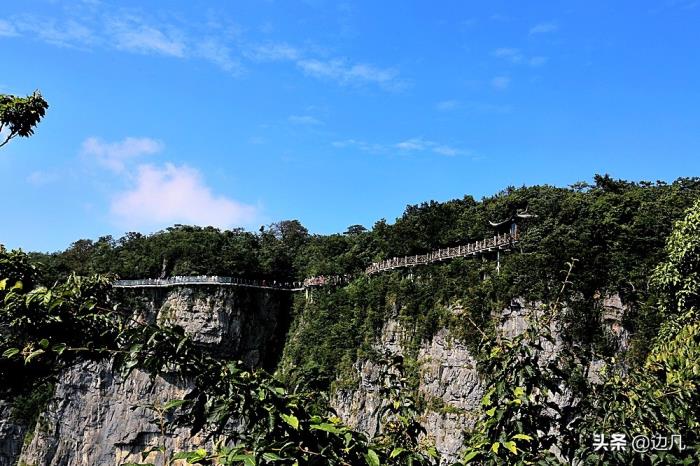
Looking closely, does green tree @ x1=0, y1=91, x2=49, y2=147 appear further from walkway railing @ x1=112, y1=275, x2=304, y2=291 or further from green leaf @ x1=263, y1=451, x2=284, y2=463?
walkway railing @ x1=112, y1=275, x2=304, y2=291

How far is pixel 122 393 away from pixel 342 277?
18887mm

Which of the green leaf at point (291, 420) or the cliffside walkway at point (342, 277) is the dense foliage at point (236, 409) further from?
the cliffside walkway at point (342, 277)

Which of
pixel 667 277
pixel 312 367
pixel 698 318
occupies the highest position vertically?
pixel 667 277

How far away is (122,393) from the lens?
42.7 meters

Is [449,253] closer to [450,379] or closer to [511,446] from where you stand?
[450,379]

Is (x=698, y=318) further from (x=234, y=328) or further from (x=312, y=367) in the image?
(x=234, y=328)

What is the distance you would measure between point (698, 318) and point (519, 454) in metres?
11.0

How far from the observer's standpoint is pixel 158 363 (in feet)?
11.0

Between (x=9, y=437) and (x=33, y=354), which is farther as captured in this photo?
(x=9, y=437)

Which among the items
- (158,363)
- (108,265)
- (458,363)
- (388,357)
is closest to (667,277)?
(388,357)

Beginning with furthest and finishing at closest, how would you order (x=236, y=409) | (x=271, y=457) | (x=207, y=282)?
1. (x=207, y=282)
2. (x=236, y=409)
3. (x=271, y=457)

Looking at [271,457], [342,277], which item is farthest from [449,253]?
[271,457]

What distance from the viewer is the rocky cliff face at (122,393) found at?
1631 inches

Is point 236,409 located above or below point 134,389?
above
